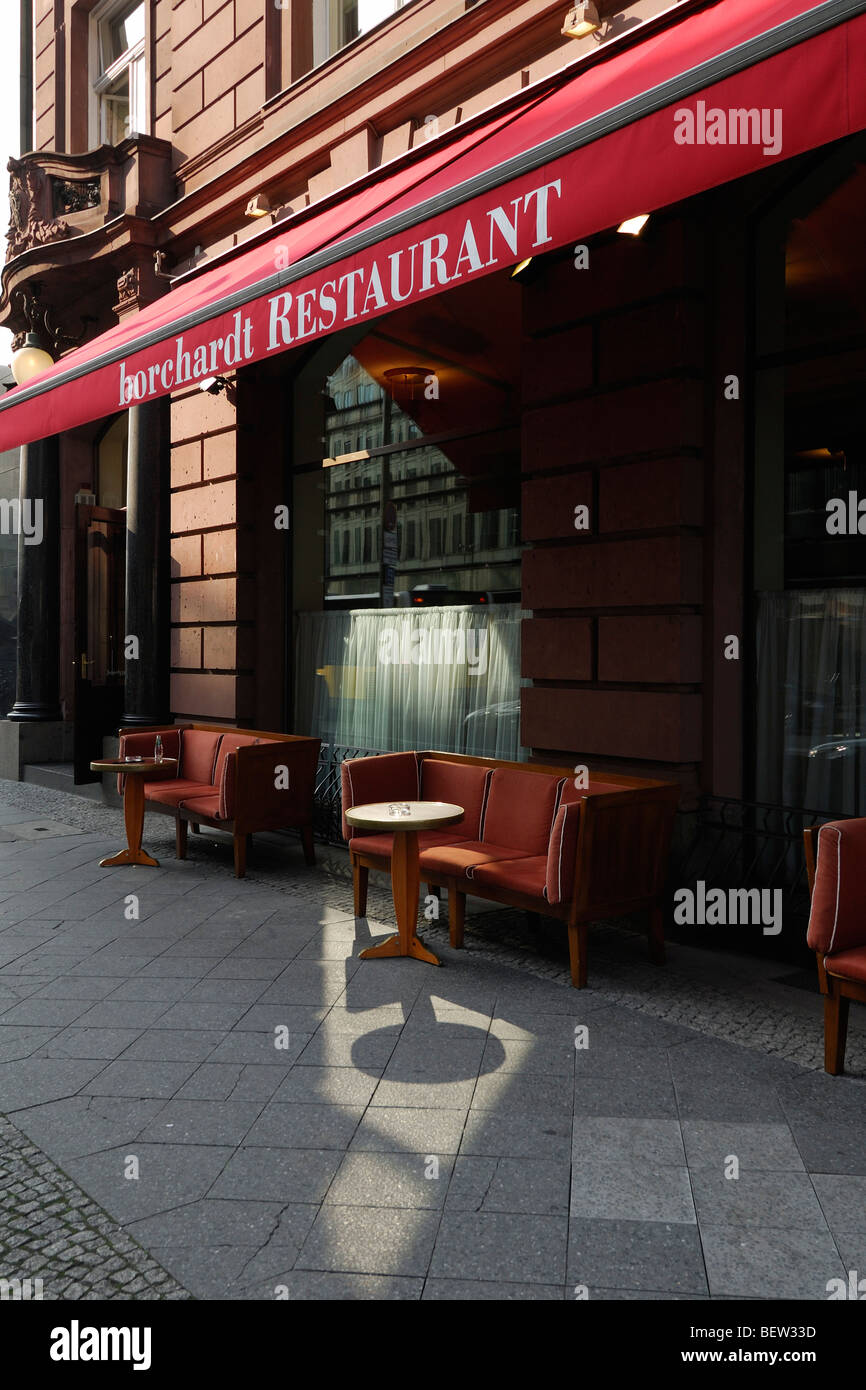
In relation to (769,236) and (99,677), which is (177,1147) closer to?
(769,236)

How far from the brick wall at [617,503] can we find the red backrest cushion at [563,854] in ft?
3.93

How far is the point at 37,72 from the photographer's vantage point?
1496 centimetres

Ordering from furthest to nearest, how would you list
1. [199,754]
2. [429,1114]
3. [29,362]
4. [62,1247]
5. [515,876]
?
1. [29,362]
2. [199,754]
3. [515,876]
4. [429,1114]
5. [62,1247]

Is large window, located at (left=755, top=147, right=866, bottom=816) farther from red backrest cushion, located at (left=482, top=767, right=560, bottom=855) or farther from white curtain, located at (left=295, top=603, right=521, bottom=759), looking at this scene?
white curtain, located at (left=295, top=603, right=521, bottom=759)

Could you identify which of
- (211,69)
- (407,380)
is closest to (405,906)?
(407,380)

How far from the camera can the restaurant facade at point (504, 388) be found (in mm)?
4641

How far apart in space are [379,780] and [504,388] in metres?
3.20

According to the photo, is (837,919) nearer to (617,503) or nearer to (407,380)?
(617,503)

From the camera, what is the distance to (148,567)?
11.5 meters

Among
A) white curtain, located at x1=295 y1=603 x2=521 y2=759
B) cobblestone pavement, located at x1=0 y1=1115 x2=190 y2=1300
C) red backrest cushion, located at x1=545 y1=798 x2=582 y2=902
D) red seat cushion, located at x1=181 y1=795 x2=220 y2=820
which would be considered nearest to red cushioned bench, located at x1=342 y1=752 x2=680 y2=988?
red backrest cushion, located at x1=545 y1=798 x2=582 y2=902

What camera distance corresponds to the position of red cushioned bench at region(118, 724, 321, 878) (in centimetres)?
785

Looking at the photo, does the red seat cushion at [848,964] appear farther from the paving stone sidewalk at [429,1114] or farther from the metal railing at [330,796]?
the metal railing at [330,796]

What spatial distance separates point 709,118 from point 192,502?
7.76 metres
